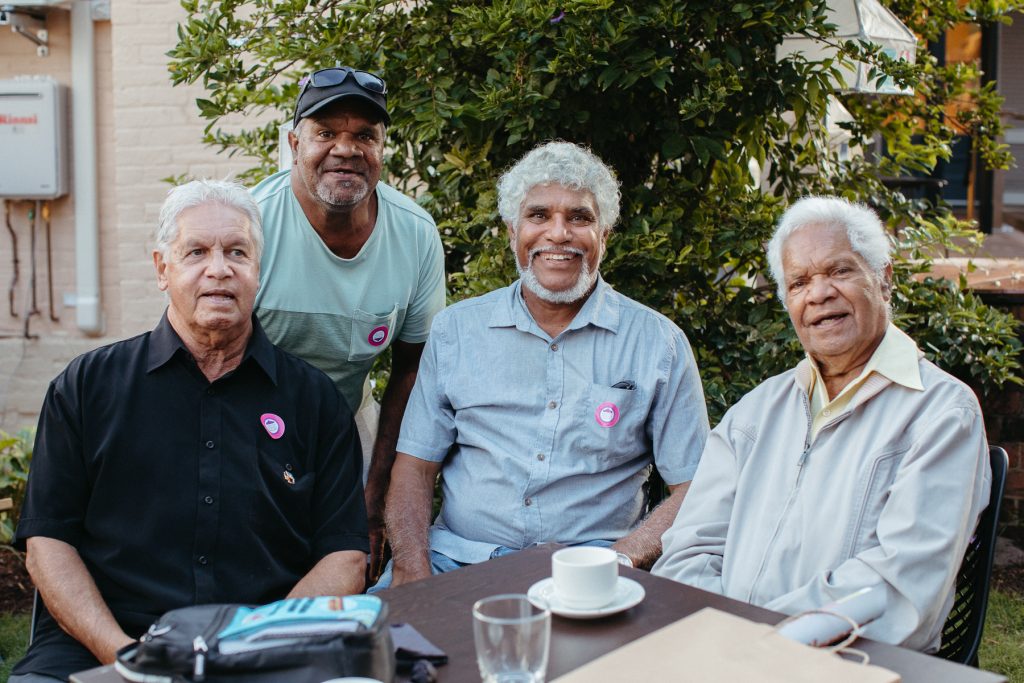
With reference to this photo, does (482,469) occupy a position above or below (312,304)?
below

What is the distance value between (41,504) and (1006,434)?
397 cm

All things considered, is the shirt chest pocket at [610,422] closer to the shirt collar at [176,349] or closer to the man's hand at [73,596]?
the shirt collar at [176,349]

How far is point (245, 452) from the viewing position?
91.3 inches

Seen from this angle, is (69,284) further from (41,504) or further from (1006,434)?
(1006,434)

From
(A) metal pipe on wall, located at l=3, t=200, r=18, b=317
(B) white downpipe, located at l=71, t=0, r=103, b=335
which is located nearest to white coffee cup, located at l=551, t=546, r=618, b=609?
(B) white downpipe, located at l=71, t=0, r=103, b=335

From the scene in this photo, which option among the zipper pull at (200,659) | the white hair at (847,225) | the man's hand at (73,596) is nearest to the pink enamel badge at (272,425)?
the man's hand at (73,596)

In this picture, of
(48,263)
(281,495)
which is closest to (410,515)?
(281,495)

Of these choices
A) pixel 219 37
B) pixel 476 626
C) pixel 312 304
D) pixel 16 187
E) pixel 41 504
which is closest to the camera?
pixel 476 626

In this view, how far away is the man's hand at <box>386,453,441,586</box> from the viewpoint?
2719 mm

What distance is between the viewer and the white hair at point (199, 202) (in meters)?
2.42

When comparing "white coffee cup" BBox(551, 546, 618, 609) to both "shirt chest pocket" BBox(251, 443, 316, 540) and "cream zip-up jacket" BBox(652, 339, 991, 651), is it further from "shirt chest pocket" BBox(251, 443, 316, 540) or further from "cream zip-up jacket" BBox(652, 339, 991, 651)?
"shirt chest pocket" BBox(251, 443, 316, 540)

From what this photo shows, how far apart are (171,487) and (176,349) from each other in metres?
0.32

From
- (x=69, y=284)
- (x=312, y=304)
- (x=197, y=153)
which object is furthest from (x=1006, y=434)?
(x=69, y=284)

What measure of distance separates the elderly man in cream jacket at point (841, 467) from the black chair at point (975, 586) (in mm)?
89
